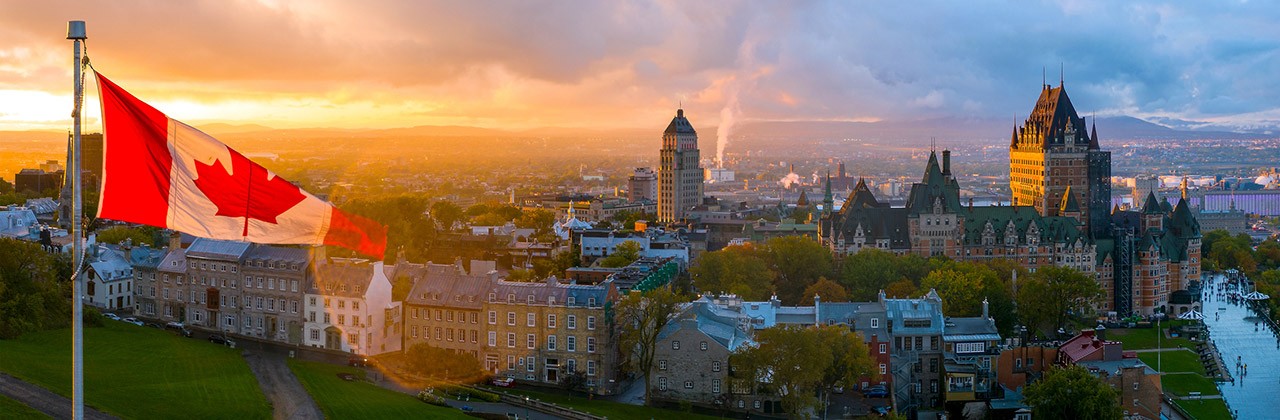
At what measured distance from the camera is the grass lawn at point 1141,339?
100250 millimetres

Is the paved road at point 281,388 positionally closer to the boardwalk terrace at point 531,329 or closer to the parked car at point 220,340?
the parked car at point 220,340

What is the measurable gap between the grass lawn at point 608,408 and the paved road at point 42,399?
20315 millimetres

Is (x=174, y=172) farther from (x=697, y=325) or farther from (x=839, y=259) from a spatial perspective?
(x=839, y=259)

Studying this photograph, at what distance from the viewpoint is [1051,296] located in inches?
3679

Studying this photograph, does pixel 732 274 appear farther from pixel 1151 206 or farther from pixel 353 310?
pixel 1151 206

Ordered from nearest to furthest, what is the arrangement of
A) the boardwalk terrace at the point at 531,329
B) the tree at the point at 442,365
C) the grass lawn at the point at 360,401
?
the grass lawn at the point at 360,401
the tree at the point at 442,365
the boardwalk terrace at the point at 531,329

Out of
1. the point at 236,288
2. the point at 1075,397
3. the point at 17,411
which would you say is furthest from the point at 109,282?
the point at 1075,397

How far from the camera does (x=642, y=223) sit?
166 metres

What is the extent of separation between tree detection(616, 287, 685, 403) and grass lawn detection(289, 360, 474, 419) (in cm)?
1177

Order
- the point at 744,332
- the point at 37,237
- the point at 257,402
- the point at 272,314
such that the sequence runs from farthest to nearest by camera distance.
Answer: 1. the point at 37,237
2. the point at 272,314
3. the point at 744,332
4. the point at 257,402

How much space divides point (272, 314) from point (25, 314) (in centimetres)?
1422

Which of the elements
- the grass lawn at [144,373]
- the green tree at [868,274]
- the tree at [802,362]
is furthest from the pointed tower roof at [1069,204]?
the grass lawn at [144,373]

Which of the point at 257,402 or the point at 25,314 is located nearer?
the point at 257,402

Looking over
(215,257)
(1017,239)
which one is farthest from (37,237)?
(1017,239)
